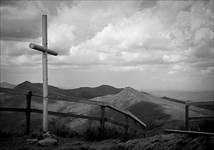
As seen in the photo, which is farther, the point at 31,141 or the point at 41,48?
the point at 41,48

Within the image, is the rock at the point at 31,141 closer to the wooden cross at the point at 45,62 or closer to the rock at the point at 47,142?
the rock at the point at 47,142

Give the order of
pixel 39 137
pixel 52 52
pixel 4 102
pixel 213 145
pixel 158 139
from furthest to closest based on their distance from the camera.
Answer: pixel 4 102, pixel 52 52, pixel 39 137, pixel 158 139, pixel 213 145

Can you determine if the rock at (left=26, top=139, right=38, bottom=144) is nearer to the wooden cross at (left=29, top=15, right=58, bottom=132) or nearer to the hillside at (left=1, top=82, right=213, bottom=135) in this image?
the wooden cross at (left=29, top=15, right=58, bottom=132)

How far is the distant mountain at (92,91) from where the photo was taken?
24.0 metres

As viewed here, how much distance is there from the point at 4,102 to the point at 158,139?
1067 cm

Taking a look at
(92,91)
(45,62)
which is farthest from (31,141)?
(92,91)

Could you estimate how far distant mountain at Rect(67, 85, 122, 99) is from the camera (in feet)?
78.9

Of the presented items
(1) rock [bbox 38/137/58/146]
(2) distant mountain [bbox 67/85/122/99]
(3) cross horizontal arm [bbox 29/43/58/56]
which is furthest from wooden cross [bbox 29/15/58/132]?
(2) distant mountain [bbox 67/85/122/99]

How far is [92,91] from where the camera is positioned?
26.7 m

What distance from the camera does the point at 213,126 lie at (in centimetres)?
555

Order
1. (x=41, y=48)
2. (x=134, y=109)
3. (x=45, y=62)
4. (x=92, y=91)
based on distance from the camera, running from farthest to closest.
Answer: (x=92, y=91), (x=134, y=109), (x=45, y=62), (x=41, y=48)

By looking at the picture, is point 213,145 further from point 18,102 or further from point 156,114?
point 18,102

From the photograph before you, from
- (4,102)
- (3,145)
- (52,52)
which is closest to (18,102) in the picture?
(4,102)

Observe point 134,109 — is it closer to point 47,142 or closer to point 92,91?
point 47,142
